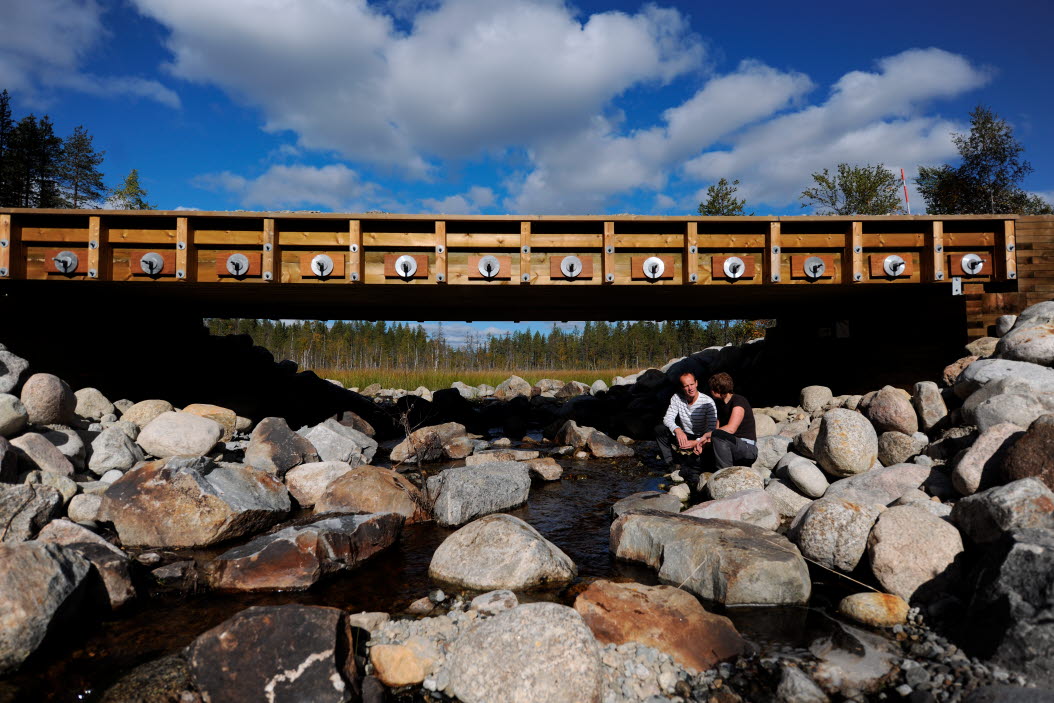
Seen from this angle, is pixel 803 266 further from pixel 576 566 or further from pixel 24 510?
pixel 24 510

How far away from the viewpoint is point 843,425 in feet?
23.3

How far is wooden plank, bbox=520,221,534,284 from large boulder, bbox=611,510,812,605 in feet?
16.3

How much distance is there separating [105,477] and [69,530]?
8.28 feet

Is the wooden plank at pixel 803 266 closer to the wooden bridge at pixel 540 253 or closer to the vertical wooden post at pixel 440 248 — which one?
the wooden bridge at pixel 540 253

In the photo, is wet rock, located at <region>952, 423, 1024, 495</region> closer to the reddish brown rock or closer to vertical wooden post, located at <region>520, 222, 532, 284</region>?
the reddish brown rock

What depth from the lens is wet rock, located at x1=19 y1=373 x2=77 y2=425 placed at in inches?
318

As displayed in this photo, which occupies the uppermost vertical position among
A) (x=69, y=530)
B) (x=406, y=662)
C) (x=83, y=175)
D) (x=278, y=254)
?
(x=83, y=175)

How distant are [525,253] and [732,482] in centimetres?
476

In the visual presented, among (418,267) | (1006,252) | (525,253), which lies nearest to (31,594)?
(418,267)

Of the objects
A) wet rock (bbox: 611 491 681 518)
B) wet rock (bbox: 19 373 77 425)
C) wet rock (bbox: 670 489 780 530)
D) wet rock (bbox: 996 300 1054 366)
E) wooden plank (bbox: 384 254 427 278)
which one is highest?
wooden plank (bbox: 384 254 427 278)

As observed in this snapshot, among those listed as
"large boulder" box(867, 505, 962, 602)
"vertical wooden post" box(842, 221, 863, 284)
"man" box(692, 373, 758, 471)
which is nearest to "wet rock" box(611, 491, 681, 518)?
"man" box(692, 373, 758, 471)

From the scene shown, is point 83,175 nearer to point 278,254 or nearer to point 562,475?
point 278,254

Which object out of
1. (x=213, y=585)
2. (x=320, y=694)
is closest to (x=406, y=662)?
(x=320, y=694)

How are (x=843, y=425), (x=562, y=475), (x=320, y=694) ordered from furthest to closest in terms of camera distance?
1. (x=562, y=475)
2. (x=843, y=425)
3. (x=320, y=694)
